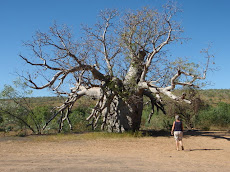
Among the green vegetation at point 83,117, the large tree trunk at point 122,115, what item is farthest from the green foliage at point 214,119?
the large tree trunk at point 122,115

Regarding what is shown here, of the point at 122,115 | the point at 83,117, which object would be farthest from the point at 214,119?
A: the point at 83,117

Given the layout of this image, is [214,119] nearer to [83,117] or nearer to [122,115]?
[122,115]

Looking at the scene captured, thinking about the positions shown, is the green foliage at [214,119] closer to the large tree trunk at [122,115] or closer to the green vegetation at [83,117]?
the green vegetation at [83,117]

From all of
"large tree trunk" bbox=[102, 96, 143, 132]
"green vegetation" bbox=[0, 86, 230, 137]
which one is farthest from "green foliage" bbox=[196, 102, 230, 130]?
"large tree trunk" bbox=[102, 96, 143, 132]

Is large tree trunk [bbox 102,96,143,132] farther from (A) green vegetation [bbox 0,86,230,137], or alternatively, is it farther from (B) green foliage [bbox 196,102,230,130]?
(B) green foliage [bbox 196,102,230,130]

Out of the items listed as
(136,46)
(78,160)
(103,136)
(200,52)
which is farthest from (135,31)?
(78,160)

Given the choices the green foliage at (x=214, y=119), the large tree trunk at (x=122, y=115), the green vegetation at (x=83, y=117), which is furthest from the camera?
the green foliage at (x=214, y=119)

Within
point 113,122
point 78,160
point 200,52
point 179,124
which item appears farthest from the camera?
point 113,122

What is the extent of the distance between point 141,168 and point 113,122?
915 cm

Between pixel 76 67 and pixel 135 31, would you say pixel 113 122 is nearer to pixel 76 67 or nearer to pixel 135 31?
pixel 76 67

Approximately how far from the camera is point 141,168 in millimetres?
6672

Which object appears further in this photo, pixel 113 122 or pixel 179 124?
pixel 113 122

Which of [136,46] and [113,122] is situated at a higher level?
[136,46]

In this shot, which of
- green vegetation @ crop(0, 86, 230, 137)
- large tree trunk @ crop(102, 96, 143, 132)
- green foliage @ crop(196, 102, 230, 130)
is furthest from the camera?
green foliage @ crop(196, 102, 230, 130)
